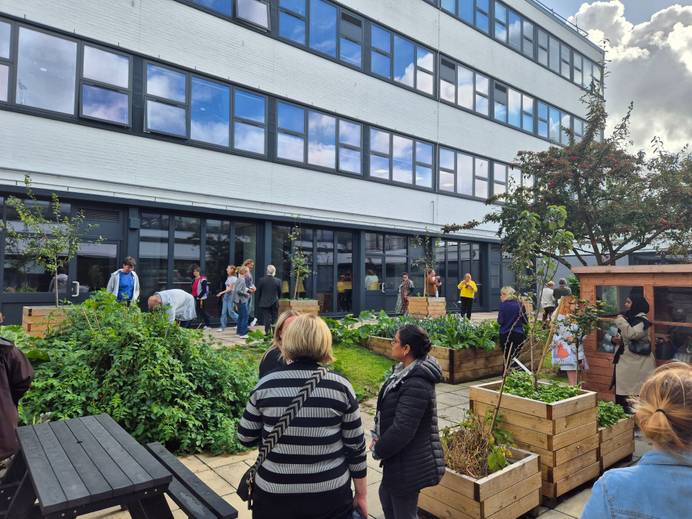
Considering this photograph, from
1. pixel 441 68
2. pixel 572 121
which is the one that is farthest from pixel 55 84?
pixel 572 121

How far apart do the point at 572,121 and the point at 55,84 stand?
80.9 feet

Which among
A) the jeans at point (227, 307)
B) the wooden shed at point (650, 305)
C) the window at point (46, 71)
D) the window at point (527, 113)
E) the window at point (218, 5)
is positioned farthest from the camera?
the window at point (527, 113)

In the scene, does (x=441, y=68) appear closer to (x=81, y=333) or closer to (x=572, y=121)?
(x=572, y=121)

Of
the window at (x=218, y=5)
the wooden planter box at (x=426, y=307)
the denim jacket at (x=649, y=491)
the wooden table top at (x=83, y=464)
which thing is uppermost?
the window at (x=218, y=5)

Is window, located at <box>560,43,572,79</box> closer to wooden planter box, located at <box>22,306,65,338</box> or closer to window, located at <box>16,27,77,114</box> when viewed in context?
window, located at <box>16,27,77,114</box>

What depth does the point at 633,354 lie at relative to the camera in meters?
5.80

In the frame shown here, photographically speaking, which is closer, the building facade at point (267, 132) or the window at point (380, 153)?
the building facade at point (267, 132)

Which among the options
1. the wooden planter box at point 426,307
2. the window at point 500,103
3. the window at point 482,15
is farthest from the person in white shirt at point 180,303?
the window at point 482,15

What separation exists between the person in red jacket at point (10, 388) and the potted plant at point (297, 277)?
24.1 ft

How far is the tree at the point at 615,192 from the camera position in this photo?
37.8 ft

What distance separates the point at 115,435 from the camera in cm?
331

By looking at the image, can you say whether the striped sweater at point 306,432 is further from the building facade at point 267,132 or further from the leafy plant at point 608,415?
the building facade at point 267,132

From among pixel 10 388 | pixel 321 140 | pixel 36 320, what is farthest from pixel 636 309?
pixel 321 140

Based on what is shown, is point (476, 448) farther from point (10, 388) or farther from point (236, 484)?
point (10, 388)
